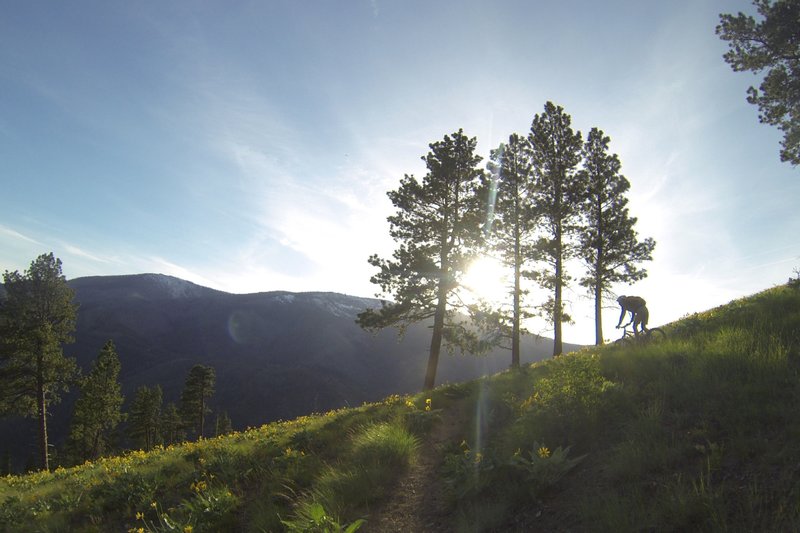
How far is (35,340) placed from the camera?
23.8 meters

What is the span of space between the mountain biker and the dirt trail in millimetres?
5752

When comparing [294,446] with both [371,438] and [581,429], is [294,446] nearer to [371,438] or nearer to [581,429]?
[371,438]

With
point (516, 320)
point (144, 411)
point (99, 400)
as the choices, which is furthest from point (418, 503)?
point (144, 411)

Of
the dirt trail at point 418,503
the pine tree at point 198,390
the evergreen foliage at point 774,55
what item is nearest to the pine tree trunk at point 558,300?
the evergreen foliage at point 774,55

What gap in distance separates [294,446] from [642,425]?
6.65m

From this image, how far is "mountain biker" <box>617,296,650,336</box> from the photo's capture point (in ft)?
34.7

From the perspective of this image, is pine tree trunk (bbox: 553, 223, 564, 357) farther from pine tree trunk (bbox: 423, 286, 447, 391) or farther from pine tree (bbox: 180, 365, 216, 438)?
pine tree (bbox: 180, 365, 216, 438)

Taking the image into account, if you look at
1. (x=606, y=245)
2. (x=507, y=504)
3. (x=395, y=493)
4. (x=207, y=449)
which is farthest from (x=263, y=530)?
(x=606, y=245)

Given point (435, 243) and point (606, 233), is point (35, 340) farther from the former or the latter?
point (606, 233)

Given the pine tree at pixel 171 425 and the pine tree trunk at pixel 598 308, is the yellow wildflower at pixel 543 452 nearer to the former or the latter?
the pine tree trunk at pixel 598 308

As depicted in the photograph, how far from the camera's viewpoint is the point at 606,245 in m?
26.7

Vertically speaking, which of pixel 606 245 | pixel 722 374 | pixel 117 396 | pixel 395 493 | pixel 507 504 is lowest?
pixel 117 396

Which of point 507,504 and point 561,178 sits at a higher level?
point 561,178

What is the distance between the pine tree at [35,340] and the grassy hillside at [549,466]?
61.8 ft
